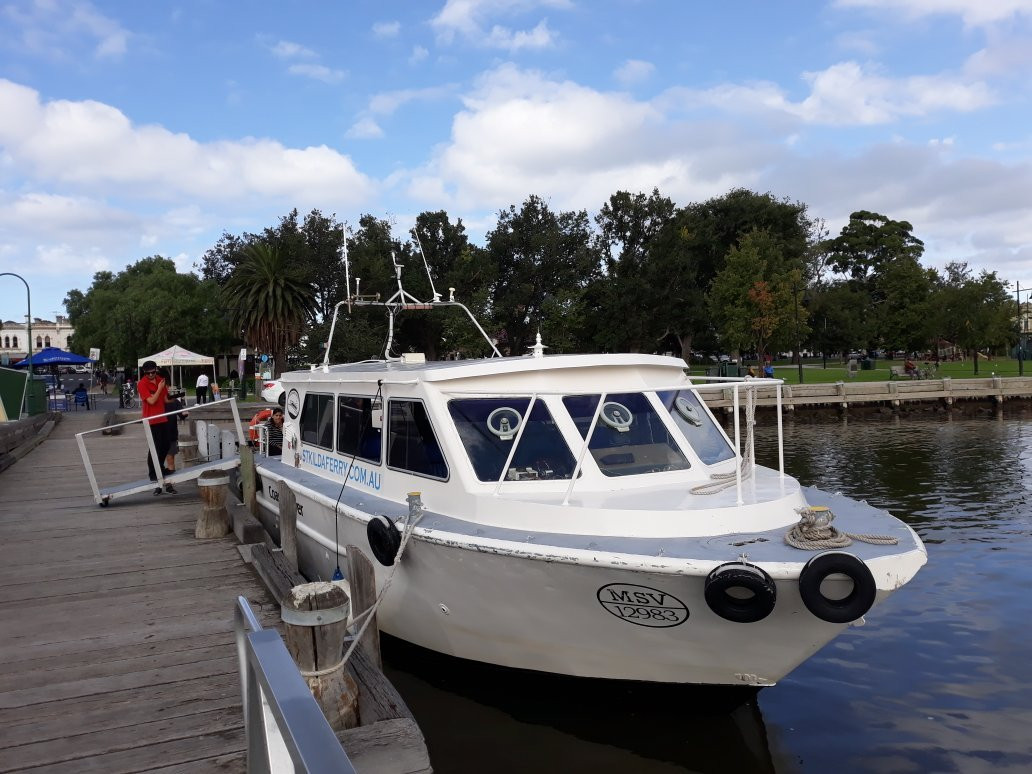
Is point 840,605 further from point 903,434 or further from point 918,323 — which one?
point 918,323

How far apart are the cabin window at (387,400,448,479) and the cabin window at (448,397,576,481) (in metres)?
0.31

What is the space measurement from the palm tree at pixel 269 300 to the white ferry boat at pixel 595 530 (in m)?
32.3

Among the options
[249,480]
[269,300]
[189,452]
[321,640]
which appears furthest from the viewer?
[269,300]

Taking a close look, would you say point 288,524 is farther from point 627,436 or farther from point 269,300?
point 269,300

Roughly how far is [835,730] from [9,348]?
580ft

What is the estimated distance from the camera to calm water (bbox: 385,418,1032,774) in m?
6.09

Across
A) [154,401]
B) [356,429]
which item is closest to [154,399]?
[154,401]

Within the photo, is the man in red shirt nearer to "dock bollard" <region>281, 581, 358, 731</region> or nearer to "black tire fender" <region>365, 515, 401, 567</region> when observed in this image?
"black tire fender" <region>365, 515, 401, 567</region>

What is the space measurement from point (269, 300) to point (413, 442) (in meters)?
33.7

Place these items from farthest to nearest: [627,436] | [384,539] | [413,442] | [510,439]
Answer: [413,442], [627,436], [510,439], [384,539]

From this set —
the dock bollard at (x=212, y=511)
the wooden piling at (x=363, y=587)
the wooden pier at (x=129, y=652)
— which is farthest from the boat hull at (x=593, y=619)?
the dock bollard at (x=212, y=511)

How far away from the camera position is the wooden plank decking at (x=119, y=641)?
4.27m

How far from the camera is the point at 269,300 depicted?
3856 cm

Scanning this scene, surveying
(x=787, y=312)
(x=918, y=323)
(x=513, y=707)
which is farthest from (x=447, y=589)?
(x=918, y=323)
